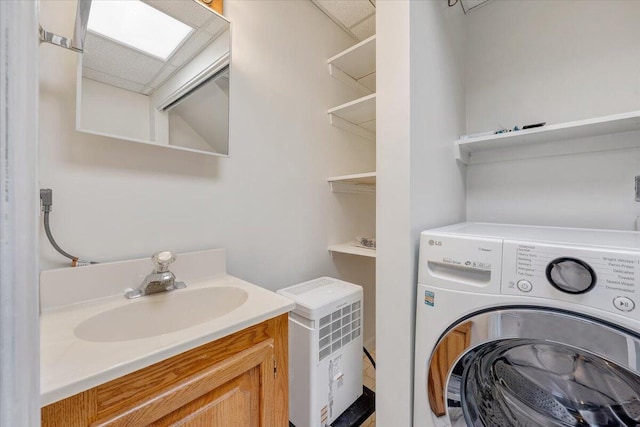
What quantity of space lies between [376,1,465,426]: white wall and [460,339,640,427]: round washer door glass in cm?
23

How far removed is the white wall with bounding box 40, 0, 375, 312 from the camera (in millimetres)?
822

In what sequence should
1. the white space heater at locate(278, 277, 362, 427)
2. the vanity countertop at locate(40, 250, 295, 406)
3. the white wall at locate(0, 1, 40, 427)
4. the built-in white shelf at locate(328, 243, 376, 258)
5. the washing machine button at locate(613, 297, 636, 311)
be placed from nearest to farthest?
1. the white wall at locate(0, 1, 40, 427)
2. the vanity countertop at locate(40, 250, 295, 406)
3. the washing machine button at locate(613, 297, 636, 311)
4. the white space heater at locate(278, 277, 362, 427)
5. the built-in white shelf at locate(328, 243, 376, 258)

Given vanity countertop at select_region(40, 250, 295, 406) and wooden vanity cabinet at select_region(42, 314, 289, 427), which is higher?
vanity countertop at select_region(40, 250, 295, 406)

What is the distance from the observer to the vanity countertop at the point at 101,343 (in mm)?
479

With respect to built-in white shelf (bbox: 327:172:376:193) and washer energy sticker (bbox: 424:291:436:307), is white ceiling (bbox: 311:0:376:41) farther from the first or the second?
washer energy sticker (bbox: 424:291:436:307)

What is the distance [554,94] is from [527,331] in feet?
4.10

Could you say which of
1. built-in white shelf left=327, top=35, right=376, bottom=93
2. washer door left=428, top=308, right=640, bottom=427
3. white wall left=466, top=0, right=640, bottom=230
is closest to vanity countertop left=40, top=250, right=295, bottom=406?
washer door left=428, top=308, right=640, bottom=427

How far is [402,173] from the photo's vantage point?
963 millimetres

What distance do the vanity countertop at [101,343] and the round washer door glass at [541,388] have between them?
26.3 inches

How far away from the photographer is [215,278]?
1.09 meters

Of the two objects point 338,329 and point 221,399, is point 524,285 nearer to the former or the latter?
point 338,329

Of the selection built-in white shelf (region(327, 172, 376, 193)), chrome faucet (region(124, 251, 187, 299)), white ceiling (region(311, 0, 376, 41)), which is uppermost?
white ceiling (region(311, 0, 376, 41))

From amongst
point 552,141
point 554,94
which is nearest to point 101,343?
point 552,141

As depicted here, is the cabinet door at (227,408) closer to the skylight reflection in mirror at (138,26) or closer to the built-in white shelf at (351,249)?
the built-in white shelf at (351,249)
